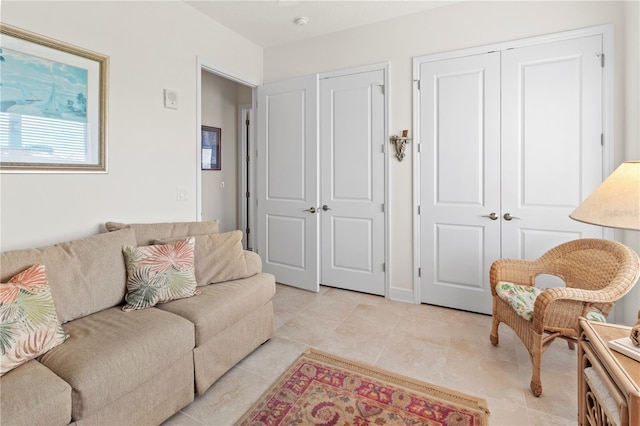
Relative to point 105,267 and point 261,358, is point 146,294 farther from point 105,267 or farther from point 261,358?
point 261,358

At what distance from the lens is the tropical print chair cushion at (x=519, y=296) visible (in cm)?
→ 194

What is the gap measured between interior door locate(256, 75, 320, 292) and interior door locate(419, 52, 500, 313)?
3.70 ft

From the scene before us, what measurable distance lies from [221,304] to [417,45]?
2.81m

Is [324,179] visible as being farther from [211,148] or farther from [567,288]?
[567,288]

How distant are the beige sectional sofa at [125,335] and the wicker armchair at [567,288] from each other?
1659 millimetres

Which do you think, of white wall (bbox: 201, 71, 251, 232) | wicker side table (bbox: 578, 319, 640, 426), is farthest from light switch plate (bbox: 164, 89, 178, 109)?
wicker side table (bbox: 578, 319, 640, 426)

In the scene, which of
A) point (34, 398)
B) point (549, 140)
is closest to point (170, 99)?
point (34, 398)

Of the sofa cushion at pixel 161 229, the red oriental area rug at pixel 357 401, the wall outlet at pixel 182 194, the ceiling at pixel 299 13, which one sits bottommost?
the red oriental area rug at pixel 357 401

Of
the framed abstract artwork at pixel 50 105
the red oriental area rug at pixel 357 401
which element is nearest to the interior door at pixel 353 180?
the red oriental area rug at pixel 357 401

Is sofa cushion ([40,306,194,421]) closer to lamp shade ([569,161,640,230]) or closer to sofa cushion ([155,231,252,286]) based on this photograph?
sofa cushion ([155,231,252,286])

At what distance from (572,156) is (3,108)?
3.79 metres

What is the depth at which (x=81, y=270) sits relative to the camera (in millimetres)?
1794

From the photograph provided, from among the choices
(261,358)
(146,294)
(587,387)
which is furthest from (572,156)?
(146,294)

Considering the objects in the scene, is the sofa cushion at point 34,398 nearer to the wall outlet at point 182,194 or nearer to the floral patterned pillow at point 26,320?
the floral patterned pillow at point 26,320
